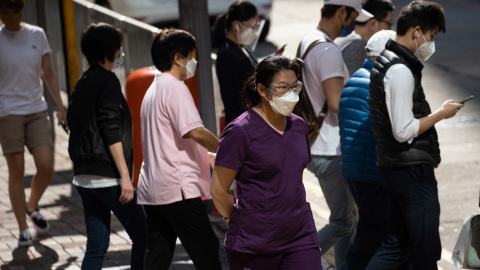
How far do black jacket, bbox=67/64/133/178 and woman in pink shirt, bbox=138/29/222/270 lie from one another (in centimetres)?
20

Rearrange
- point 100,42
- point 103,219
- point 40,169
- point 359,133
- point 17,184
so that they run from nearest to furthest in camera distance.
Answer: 1. point 100,42
2. point 103,219
3. point 359,133
4. point 17,184
5. point 40,169

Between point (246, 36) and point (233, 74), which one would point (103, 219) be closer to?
point (233, 74)

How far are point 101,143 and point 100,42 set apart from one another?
0.64 m

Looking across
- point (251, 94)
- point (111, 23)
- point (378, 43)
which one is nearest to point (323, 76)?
point (378, 43)

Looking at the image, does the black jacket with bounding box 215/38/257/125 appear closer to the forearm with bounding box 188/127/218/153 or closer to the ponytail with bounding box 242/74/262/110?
the forearm with bounding box 188/127/218/153

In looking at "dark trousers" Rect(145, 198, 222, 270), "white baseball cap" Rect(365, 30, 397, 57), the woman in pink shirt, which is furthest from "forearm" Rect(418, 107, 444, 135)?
"dark trousers" Rect(145, 198, 222, 270)

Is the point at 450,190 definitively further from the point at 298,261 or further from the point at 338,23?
the point at 298,261

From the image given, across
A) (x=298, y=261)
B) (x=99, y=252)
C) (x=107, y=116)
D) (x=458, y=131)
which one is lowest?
(x=458, y=131)

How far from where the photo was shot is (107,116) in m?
5.46

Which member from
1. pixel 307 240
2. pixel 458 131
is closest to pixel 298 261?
pixel 307 240

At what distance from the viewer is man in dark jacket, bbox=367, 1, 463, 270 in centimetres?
516

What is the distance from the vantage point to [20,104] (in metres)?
7.40

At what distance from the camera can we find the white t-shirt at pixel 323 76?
607 cm

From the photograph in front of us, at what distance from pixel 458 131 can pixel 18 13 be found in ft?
19.5
